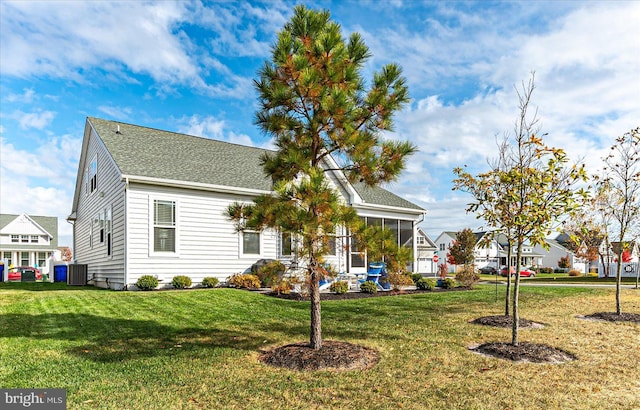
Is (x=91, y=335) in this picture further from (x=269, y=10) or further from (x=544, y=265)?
(x=544, y=265)

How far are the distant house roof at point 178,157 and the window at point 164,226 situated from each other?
38.6 inches

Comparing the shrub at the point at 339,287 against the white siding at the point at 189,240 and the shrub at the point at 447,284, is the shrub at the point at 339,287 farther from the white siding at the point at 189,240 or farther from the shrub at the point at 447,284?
the shrub at the point at 447,284

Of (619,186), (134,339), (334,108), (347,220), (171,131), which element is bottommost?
(134,339)

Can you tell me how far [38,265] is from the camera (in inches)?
1666

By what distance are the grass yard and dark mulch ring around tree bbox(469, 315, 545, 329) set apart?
0.33 metres

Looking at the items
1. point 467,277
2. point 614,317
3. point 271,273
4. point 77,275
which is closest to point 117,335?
point 271,273

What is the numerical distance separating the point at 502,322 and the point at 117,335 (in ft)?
25.6

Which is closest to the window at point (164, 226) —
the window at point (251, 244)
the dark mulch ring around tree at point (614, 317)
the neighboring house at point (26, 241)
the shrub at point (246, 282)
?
the shrub at point (246, 282)

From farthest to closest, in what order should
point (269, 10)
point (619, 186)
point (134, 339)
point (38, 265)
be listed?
point (38, 265) → point (619, 186) → point (269, 10) → point (134, 339)

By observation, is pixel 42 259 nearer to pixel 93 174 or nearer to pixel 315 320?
pixel 93 174

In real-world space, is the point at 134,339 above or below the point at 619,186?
below

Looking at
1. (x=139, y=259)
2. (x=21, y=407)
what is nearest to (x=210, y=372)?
(x=21, y=407)

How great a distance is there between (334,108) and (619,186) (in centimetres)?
897

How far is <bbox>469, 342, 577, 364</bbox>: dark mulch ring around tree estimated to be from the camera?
6.34 meters
